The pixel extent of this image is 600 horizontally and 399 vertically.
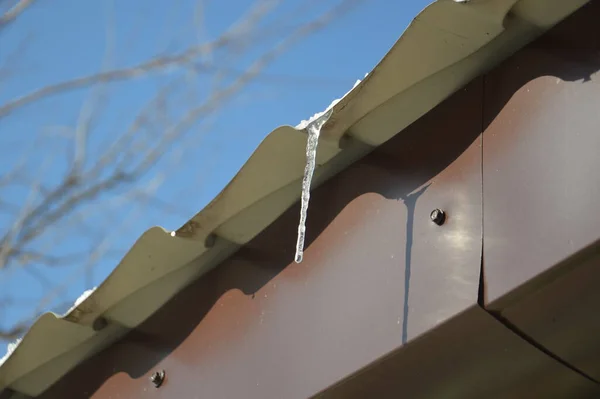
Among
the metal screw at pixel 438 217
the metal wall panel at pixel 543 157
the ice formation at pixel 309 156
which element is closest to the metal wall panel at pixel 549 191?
the metal wall panel at pixel 543 157

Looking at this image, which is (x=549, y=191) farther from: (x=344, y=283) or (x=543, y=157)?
(x=344, y=283)

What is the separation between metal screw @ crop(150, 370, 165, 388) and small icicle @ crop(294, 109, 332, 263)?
0.63m

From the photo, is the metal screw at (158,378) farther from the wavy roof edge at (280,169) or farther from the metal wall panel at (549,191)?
the metal wall panel at (549,191)

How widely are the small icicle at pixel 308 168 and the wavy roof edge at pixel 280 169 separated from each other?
0.06ft

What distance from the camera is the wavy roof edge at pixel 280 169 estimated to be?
1.84 meters

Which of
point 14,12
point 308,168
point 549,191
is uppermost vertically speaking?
point 14,12

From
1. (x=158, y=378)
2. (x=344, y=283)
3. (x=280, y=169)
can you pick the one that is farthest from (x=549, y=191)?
(x=158, y=378)

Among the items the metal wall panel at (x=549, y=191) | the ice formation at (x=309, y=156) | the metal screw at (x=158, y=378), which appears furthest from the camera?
the metal screw at (x=158, y=378)

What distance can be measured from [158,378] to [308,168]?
0.89m

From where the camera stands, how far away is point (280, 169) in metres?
2.21

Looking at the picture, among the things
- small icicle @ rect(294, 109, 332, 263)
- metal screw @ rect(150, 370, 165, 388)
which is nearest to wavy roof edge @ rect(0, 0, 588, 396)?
small icicle @ rect(294, 109, 332, 263)

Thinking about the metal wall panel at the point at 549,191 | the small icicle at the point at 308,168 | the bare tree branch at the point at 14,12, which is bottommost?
the metal wall panel at the point at 549,191

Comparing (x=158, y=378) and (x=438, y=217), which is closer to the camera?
(x=438, y=217)

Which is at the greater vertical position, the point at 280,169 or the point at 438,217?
the point at 280,169
